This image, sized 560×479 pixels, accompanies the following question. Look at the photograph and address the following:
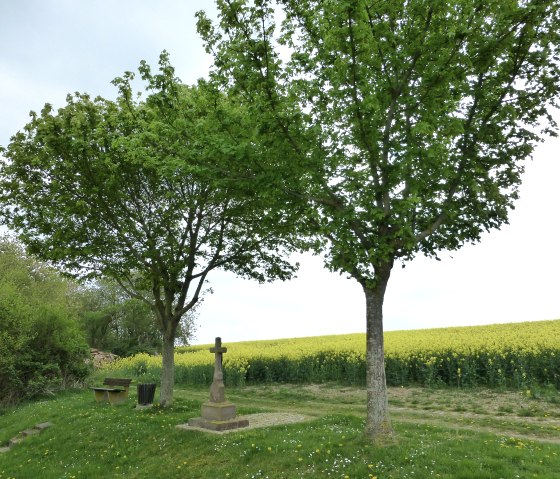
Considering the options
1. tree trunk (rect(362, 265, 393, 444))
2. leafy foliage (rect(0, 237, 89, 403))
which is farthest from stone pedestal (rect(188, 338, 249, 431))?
leafy foliage (rect(0, 237, 89, 403))

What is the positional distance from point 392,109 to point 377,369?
18.4ft

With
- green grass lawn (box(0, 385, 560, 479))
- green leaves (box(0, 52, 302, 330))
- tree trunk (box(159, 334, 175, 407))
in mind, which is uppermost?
green leaves (box(0, 52, 302, 330))

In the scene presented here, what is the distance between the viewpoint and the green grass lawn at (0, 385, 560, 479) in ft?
28.4

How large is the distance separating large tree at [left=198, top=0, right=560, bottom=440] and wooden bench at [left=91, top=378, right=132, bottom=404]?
13170mm

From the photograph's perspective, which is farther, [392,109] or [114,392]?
[114,392]

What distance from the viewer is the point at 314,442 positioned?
401 inches

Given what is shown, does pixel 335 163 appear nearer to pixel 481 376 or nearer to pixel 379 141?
pixel 379 141

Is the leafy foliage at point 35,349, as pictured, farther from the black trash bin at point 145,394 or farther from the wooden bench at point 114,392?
the black trash bin at point 145,394

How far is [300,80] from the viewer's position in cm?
1095

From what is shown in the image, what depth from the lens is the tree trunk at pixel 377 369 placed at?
9.75 m

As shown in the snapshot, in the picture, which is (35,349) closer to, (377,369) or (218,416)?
(218,416)

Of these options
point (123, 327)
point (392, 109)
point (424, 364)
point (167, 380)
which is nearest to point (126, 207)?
point (167, 380)

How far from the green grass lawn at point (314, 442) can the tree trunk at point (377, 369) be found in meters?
0.38

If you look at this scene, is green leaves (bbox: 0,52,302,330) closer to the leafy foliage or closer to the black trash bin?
the black trash bin
